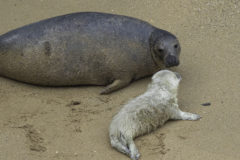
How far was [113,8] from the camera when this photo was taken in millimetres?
7633

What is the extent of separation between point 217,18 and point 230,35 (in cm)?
45

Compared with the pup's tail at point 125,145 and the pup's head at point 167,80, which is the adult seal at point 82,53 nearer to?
the pup's head at point 167,80

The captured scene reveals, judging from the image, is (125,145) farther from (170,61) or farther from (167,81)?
(170,61)

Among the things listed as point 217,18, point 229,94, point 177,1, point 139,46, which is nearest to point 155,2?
point 177,1

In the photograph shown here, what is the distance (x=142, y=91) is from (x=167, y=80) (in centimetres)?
69

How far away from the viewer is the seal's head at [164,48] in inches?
235

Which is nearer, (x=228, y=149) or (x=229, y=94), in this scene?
(x=228, y=149)

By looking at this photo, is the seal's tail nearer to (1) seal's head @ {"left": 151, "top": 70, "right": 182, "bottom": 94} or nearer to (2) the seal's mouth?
(1) seal's head @ {"left": 151, "top": 70, "right": 182, "bottom": 94}

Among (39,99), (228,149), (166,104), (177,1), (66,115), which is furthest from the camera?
(177,1)

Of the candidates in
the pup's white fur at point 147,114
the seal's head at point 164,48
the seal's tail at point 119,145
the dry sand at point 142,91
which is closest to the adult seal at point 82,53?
the seal's head at point 164,48

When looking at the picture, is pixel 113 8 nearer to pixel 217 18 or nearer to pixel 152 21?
pixel 152 21

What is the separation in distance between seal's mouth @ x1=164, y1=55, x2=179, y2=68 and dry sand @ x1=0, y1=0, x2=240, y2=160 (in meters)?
0.29

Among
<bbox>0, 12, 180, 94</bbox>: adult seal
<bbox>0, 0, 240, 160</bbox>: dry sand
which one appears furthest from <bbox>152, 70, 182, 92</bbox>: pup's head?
<bbox>0, 12, 180, 94</bbox>: adult seal

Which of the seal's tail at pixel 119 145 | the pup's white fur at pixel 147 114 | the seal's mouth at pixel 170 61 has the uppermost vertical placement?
the seal's mouth at pixel 170 61
